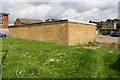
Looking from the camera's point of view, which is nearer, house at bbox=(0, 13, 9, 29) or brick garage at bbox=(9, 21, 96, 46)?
brick garage at bbox=(9, 21, 96, 46)

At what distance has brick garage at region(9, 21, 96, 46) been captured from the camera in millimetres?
17719

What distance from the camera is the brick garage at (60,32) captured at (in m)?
17.7

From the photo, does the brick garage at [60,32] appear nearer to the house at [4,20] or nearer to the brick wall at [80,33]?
the brick wall at [80,33]

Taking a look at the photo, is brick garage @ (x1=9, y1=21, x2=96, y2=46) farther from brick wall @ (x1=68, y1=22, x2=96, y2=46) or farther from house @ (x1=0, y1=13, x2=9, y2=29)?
house @ (x1=0, y1=13, x2=9, y2=29)

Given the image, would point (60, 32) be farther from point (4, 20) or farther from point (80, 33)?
point (4, 20)

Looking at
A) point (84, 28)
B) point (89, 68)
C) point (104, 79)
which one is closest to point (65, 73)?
point (89, 68)

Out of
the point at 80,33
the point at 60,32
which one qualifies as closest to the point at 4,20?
the point at 60,32

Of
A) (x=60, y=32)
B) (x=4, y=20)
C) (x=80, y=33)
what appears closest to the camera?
(x=60, y=32)

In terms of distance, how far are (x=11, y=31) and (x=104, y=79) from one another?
2576 centimetres

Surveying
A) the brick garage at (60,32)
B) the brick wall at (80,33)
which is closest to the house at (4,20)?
the brick garage at (60,32)

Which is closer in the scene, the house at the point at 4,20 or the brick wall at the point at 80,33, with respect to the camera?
the brick wall at the point at 80,33

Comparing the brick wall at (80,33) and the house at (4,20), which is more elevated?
the house at (4,20)

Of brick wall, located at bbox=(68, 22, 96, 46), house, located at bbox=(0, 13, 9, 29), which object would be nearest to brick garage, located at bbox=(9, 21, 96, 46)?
brick wall, located at bbox=(68, 22, 96, 46)

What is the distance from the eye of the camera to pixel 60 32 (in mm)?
18344
